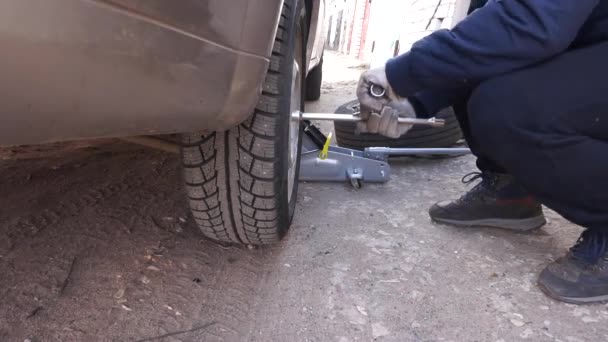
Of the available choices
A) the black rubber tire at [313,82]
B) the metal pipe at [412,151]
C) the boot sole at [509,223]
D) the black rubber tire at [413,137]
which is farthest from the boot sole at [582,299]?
the black rubber tire at [313,82]

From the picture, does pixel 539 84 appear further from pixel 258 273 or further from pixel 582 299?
pixel 258 273

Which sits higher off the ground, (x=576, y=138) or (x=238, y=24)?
(x=238, y=24)

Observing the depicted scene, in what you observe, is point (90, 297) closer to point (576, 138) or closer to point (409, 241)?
point (409, 241)

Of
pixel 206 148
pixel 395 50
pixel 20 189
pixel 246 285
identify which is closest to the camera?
pixel 206 148

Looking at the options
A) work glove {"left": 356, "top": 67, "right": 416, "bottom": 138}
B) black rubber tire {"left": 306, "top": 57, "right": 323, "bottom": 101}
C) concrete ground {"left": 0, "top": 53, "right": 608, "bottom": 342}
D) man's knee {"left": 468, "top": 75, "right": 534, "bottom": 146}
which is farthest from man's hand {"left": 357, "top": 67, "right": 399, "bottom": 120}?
black rubber tire {"left": 306, "top": 57, "right": 323, "bottom": 101}

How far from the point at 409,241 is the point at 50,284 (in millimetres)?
1067

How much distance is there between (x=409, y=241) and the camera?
5.03 feet

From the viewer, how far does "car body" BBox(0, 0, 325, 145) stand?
1.84 ft

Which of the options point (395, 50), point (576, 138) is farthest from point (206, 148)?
point (395, 50)

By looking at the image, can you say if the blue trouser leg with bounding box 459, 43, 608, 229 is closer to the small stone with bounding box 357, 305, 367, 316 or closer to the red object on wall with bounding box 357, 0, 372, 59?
the small stone with bounding box 357, 305, 367, 316

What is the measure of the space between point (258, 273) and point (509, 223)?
36.2 inches

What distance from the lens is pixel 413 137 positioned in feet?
7.23

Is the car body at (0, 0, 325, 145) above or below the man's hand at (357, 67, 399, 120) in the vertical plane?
above

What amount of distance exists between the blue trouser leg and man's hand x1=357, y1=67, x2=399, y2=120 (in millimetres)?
262
